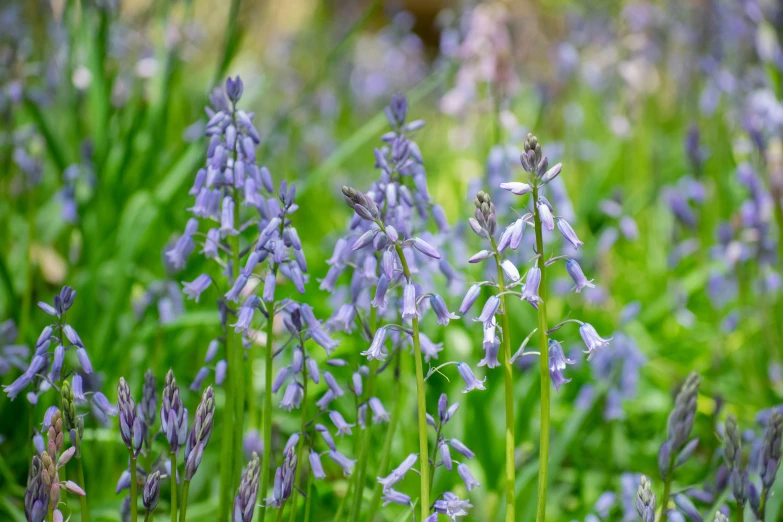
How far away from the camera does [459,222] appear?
418cm

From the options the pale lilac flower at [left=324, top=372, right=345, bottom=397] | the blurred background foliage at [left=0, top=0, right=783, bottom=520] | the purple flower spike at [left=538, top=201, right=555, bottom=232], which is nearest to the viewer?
the purple flower spike at [left=538, top=201, right=555, bottom=232]

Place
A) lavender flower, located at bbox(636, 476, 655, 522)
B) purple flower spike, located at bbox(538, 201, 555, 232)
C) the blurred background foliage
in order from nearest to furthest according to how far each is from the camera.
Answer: purple flower spike, located at bbox(538, 201, 555, 232) → lavender flower, located at bbox(636, 476, 655, 522) → the blurred background foliage

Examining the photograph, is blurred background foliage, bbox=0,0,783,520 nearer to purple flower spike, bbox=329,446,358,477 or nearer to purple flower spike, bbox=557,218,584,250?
purple flower spike, bbox=329,446,358,477

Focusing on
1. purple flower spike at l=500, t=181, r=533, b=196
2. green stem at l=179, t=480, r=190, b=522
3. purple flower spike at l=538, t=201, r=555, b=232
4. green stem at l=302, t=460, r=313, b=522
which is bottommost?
green stem at l=302, t=460, r=313, b=522

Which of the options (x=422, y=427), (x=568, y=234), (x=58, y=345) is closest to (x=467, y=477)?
(x=422, y=427)

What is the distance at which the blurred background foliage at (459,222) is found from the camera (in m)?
3.46

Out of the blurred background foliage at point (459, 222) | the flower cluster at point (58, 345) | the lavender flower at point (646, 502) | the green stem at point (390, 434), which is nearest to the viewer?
the lavender flower at point (646, 502)

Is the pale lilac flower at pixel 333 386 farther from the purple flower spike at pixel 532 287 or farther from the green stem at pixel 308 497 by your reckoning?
the purple flower spike at pixel 532 287

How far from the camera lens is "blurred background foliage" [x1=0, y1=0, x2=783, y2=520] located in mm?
3463

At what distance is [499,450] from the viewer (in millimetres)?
3488

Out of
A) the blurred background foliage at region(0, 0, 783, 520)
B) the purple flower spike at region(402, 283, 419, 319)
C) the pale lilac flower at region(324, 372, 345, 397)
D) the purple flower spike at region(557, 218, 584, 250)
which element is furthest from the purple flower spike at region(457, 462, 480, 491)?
the blurred background foliage at region(0, 0, 783, 520)

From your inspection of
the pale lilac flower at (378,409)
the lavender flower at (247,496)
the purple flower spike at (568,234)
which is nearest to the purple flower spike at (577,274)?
the purple flower spike at (568,234)

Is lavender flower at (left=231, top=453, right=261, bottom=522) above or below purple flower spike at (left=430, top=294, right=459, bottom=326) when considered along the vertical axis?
below

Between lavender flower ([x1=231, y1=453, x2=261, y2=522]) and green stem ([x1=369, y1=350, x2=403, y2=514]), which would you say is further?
green stem ([x1=369, y1=350, x2=403, y2=514])
